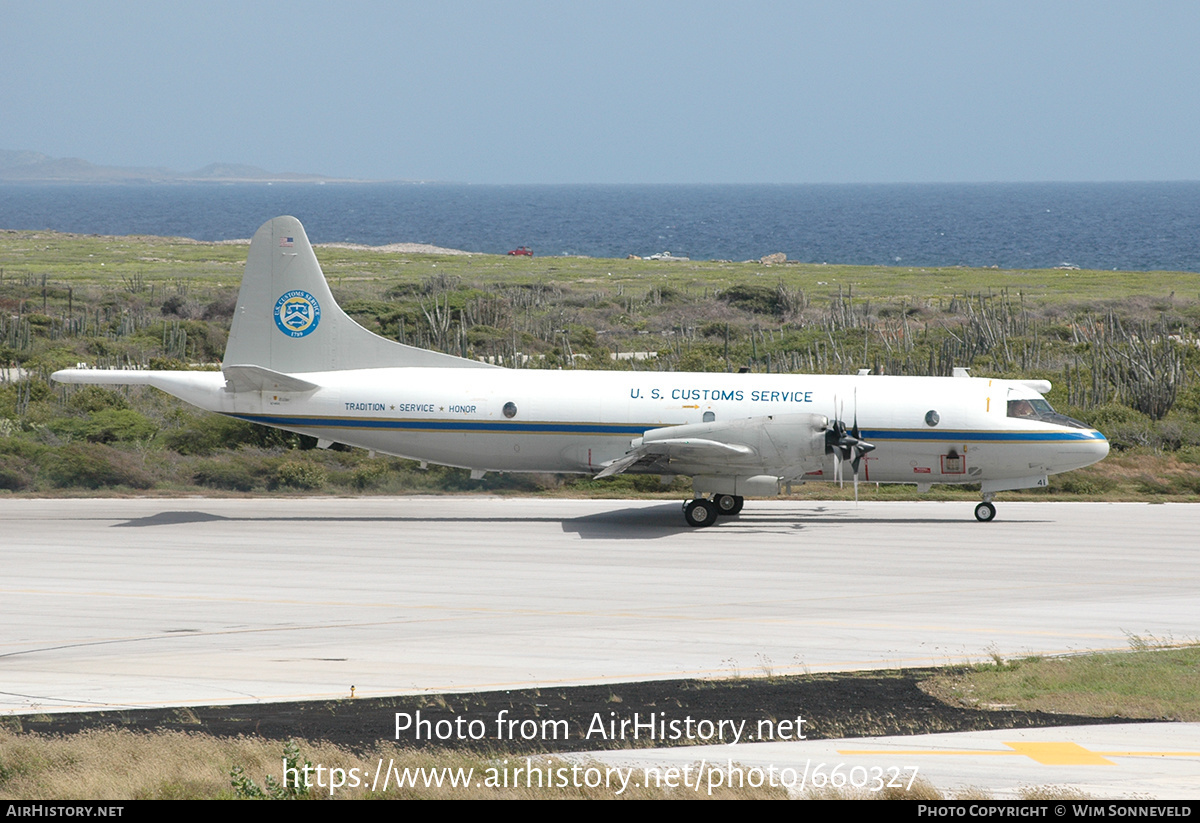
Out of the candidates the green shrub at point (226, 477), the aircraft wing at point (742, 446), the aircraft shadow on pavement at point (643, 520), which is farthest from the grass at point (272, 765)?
the green shrub at point (226, 477)

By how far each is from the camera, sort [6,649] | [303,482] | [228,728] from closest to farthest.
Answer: [228,728], [6,649], [303,482]

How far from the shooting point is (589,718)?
41.5ft

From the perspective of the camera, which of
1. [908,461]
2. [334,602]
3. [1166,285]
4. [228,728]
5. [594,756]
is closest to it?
[594,756]

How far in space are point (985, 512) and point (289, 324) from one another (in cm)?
1761

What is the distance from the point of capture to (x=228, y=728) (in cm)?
1223

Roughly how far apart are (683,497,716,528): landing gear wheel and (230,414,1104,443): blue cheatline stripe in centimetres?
207

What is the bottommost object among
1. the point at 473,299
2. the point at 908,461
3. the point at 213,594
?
the point at 213,594

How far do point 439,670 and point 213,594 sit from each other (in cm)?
649

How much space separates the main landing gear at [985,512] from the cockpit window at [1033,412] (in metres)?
2.28

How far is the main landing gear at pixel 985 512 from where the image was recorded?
26.8 meters

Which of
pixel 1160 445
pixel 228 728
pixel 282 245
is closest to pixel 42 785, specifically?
pixel 228 728

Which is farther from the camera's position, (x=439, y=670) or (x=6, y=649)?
(x=6, y=649)

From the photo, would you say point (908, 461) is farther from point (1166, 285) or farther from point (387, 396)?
point (1166, 285)

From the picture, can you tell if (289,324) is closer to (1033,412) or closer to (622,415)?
(622,415)
